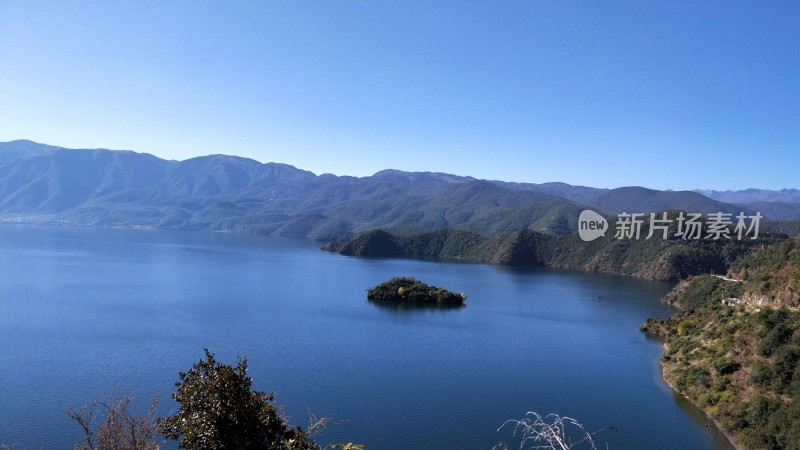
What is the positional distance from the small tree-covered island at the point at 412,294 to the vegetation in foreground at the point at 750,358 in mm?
31357

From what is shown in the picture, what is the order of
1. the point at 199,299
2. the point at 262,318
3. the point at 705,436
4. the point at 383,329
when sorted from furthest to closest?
the point at 199,299, the point at 262,318, the point at 383,329, the point at 705,436

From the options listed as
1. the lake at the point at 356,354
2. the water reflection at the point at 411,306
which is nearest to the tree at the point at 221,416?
the lake at the point at 356,354

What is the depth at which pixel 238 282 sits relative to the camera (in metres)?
92.2

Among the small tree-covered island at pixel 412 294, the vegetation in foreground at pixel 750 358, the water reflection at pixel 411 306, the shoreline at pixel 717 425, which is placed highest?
the vegetation in foreground at pixel 750 358

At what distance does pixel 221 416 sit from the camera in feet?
34.4

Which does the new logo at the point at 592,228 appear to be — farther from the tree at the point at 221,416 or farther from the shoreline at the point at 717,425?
the tree at the point at 221,416

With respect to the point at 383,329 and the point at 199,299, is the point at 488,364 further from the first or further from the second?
the point at 199,299

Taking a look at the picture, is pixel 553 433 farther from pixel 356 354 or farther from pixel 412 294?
pixel 412 294

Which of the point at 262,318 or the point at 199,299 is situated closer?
the point at 262,318

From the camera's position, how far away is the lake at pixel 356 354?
29.8 meters

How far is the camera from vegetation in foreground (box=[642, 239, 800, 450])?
90.2ft

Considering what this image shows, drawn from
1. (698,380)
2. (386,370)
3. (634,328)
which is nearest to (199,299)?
(386,370)

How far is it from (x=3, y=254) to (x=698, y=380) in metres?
136

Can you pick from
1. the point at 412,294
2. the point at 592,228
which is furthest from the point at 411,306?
the point at 592,228
